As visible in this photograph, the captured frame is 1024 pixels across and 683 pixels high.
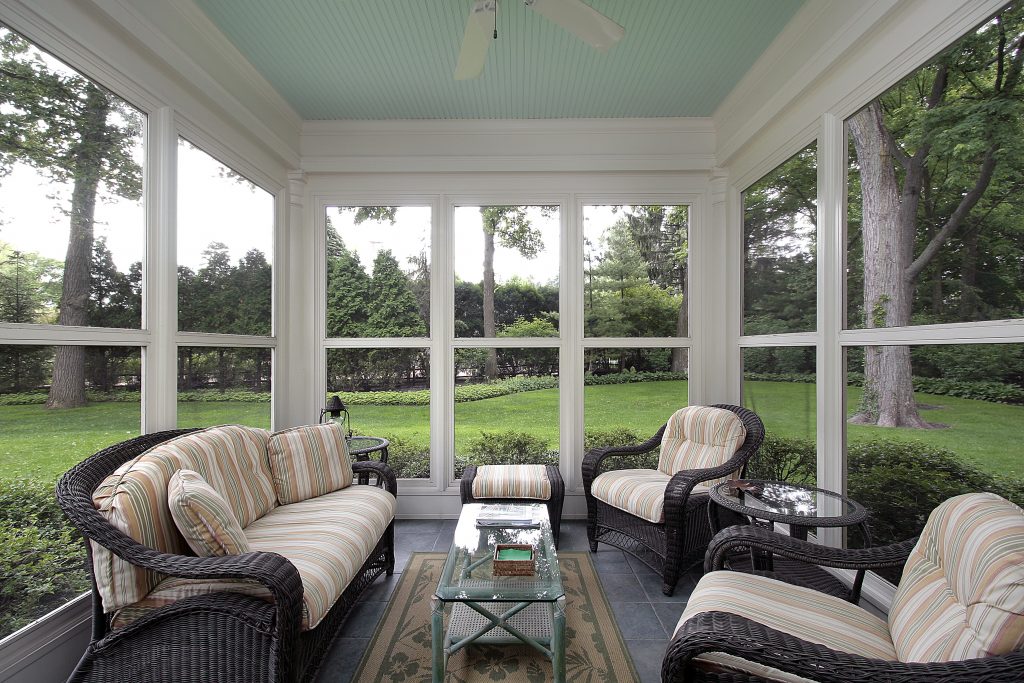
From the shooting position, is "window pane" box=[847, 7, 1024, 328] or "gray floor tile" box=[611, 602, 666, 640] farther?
"gray floor tile" box=[611, 602, 666, 640]

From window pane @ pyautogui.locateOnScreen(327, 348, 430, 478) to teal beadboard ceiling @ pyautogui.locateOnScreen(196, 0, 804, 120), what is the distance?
189cm

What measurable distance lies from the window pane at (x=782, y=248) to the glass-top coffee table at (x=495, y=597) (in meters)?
2.01

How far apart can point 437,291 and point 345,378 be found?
1033 millimetres

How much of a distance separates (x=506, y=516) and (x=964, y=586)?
176 centimetres

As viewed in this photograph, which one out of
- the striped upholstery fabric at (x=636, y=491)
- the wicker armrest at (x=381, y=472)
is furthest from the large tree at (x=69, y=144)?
the striped upholstery fabric at (x=636, y=491)

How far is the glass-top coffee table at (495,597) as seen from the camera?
65.6 inches

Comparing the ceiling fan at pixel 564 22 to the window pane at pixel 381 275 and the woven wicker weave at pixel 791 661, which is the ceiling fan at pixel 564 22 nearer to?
the window pane at pixel 381 275

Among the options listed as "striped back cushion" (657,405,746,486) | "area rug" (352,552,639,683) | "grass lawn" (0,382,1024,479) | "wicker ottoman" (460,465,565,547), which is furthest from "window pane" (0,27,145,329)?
"striped back cushion" (657,405,746,486)

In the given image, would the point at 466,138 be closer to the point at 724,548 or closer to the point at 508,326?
the point at 508,326

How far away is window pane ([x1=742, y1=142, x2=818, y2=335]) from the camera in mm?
2705

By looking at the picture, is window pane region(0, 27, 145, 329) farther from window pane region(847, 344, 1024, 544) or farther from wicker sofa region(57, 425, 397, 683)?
window pane region(847, 344, 1024, 544)

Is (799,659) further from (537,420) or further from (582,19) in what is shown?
(537,420)

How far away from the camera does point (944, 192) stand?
5.94 feet

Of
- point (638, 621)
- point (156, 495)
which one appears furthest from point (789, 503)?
point (156, 495)
